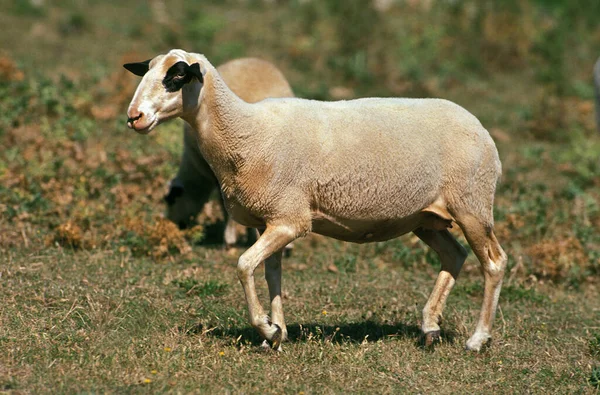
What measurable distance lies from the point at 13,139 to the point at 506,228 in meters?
5.90

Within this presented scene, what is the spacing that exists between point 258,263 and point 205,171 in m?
3.53

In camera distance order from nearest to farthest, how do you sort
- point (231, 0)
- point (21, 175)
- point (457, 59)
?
point (21, 175)
point (457, 59)
point (231, 0)

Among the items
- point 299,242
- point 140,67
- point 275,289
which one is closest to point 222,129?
point 140,67

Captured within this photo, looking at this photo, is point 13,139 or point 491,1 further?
point 491,1

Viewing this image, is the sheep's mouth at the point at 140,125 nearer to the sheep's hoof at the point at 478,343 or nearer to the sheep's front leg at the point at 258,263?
the sheep's front leg at the point at 258,263

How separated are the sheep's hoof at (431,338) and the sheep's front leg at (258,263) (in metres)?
1.24

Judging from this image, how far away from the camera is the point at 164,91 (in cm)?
589

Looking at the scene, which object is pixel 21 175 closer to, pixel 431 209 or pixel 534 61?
pixel 431 209

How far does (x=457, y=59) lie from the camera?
1689 cm

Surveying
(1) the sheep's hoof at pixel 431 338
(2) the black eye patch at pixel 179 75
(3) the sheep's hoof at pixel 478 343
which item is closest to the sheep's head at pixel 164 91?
(2) the black eye patch at pixel 179 75

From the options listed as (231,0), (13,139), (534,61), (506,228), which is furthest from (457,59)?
(13,139)

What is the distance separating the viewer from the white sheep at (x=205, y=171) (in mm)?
9719

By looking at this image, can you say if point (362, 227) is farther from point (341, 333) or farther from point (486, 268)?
point (486, 268)

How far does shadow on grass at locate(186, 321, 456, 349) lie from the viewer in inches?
270
